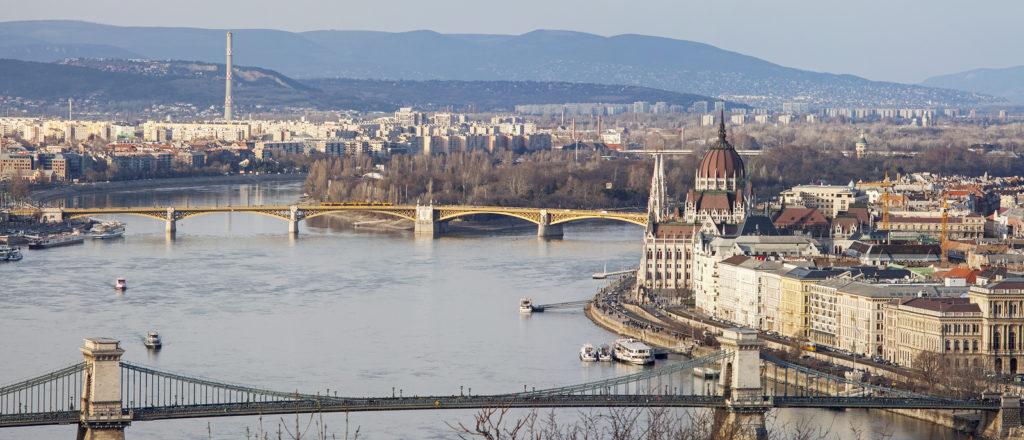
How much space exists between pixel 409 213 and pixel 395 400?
2340cm

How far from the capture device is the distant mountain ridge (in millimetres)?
153375

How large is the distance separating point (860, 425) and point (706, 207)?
13.5 meters

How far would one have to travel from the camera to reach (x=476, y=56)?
177 metres

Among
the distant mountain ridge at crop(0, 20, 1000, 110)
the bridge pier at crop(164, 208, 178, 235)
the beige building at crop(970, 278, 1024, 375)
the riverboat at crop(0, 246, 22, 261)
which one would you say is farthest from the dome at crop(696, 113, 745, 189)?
the distant mountain ridge at crop(0, 20, 1000, 110)

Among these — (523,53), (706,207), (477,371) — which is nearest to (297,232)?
(706,207)

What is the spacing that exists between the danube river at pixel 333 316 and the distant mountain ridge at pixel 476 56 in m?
117

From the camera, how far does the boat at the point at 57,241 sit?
1286 inches

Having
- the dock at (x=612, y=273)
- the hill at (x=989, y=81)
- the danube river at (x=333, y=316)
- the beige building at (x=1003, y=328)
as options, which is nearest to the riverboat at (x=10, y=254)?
the danube river at (x=333, y=316)

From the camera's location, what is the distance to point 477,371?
18.5 metres

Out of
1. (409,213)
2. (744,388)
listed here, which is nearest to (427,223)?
(409,213)

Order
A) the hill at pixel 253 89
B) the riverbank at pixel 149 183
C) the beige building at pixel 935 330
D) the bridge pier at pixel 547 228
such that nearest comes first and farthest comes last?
the beige building at pixel 935 330 < the bridge pier at pixel 547 228 < the riverbank at pixel 149 183 < the hill at pixel 253 89

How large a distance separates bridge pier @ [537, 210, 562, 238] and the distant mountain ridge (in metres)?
112

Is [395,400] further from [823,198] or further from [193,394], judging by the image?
[823,198]

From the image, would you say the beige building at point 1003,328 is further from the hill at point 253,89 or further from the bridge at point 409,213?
the hill at point 253,89
